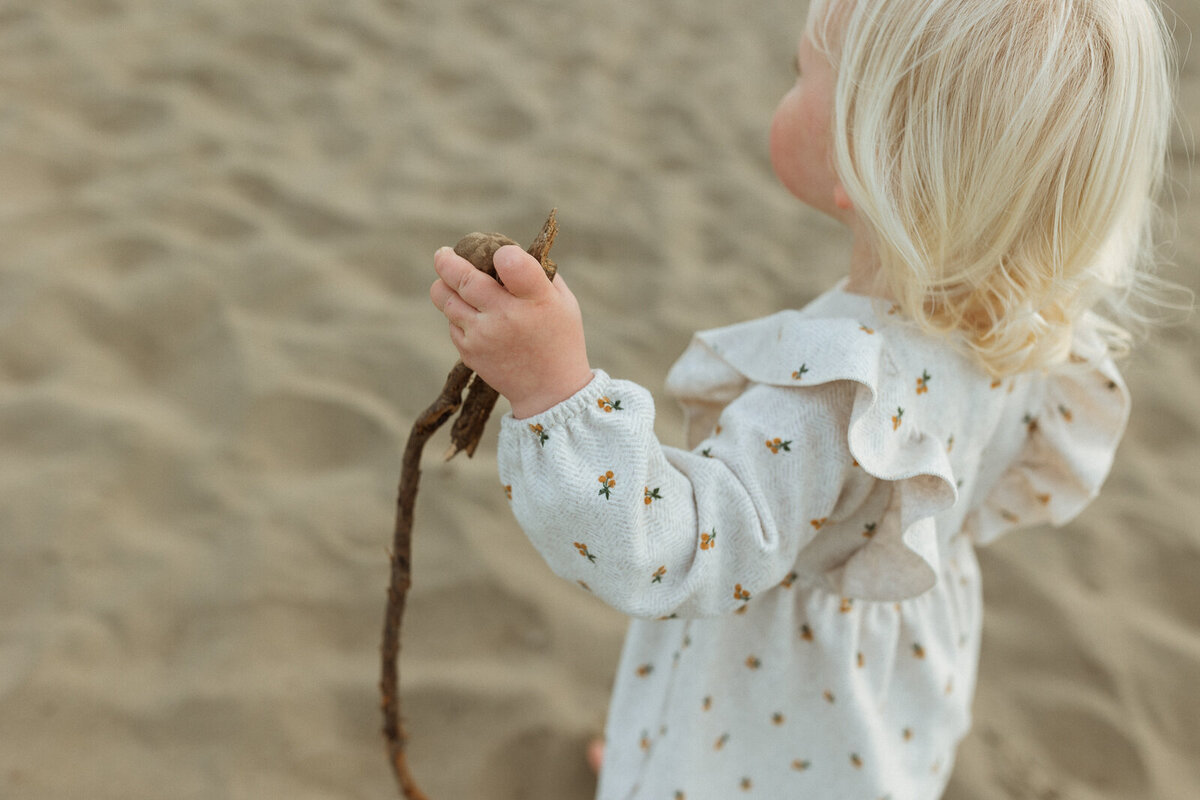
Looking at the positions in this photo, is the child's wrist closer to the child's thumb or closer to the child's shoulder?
the child's thumb

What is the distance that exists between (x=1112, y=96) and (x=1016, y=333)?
0.22m

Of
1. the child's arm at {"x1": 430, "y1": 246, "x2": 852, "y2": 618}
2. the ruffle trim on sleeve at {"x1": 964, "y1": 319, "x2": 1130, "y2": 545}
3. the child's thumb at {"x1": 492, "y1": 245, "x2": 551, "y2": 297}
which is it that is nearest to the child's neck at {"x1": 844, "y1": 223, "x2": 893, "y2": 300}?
the child's arm at {"x1": 430, "y1": 246, "x2": 852, "y2": 618}

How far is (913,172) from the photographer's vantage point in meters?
0.81

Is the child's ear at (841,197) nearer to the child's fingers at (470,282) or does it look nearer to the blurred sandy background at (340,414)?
the child's fingers at (470,282)

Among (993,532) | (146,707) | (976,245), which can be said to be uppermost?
(976,245)

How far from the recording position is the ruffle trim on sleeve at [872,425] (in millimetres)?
804

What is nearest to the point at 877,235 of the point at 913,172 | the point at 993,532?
the point at 913,172

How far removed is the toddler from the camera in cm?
76

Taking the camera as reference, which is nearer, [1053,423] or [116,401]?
[1053,423]

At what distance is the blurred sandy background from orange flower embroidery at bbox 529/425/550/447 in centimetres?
79

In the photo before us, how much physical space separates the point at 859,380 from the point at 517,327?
289 mm

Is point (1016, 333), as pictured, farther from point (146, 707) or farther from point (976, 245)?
point (146, 707)

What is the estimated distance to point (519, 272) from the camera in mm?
711

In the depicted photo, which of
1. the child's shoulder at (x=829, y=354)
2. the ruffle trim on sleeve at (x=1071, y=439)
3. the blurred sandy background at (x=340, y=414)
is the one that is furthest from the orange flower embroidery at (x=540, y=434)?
the blurred sandy background at (x=340, y=414)
